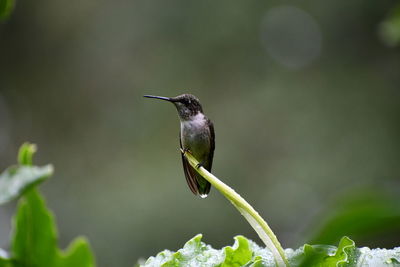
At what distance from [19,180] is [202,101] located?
13.0m

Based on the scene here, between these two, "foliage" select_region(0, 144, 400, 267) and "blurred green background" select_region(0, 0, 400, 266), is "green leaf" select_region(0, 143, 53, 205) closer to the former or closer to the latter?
"foliage" select_region(0, 144, 400, 267)

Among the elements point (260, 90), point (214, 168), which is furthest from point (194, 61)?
point (214, 168)

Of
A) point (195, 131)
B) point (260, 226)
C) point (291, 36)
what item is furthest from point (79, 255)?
point (291, 36)

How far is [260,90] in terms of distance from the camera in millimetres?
13672

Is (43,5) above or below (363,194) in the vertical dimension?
above

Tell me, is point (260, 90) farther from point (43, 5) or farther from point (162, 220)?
point (43, 5)

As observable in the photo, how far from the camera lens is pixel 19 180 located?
0.73 metres

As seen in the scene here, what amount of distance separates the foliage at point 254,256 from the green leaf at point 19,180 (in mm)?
923

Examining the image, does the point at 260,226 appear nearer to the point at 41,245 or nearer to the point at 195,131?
the point at 41,245

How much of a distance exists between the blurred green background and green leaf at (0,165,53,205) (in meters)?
9.92


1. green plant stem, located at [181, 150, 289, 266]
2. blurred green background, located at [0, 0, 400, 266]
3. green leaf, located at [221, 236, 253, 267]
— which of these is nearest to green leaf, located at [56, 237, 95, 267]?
green plant stem, located at [181, 150, 289, 266]

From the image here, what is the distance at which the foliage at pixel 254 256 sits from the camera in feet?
5.21

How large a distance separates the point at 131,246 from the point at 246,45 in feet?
19.5

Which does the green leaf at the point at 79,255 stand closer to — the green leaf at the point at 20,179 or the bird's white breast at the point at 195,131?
the green leaf at the point at 20,179
